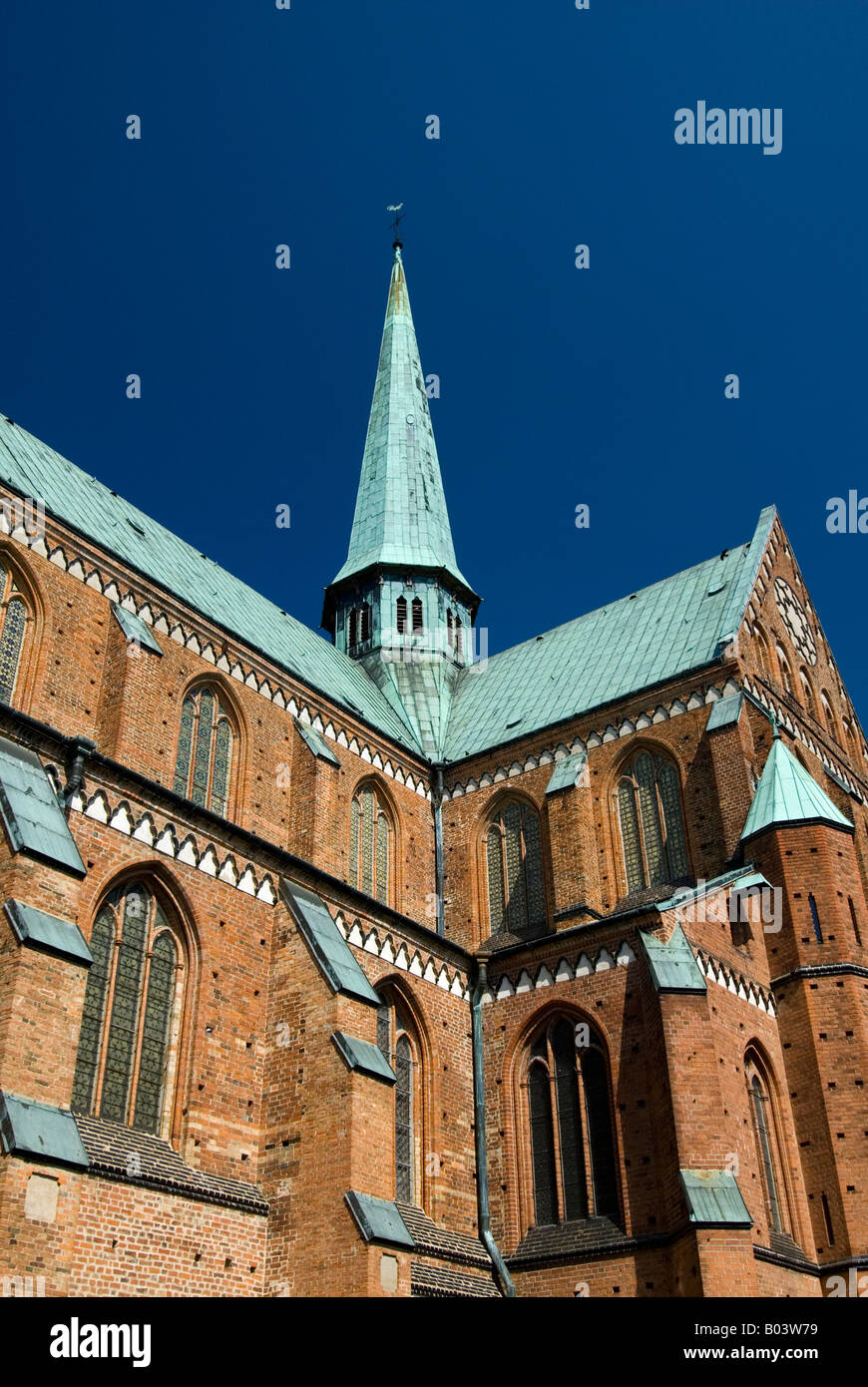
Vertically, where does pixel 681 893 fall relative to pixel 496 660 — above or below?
below

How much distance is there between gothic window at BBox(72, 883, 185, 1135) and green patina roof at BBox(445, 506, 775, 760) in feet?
41.5

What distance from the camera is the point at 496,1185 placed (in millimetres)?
24141

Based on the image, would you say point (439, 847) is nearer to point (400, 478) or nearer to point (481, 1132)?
point (481, 1132)

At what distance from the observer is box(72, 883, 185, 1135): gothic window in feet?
61.2

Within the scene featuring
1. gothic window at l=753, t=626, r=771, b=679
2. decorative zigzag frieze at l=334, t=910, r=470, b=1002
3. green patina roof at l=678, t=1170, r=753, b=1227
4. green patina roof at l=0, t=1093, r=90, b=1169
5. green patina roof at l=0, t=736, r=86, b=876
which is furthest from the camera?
gothic window at l=753, t=626, r=771, b=679

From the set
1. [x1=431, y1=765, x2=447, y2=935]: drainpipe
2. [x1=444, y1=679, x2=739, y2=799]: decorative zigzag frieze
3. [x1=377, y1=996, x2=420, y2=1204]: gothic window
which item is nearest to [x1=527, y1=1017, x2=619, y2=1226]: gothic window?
[x1=377, y1=996, x2=420, y2=1204]: gothic window

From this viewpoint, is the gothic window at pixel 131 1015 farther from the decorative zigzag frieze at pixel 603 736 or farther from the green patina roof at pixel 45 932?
the decorative zigzag frieze at pixel 603 736

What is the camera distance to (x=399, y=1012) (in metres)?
24.8

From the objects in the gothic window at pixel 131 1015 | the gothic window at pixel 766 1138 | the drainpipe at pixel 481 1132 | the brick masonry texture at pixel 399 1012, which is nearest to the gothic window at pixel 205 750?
the brick masonry texture at pixel 399 1012

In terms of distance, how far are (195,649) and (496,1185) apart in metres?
11.6

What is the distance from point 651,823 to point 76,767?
13.1 m

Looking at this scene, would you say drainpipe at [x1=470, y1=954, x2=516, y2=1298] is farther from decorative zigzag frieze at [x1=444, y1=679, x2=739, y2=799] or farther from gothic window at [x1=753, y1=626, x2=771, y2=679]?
gothic window at [x1=753, y1=626, x2=771, y2=679]
